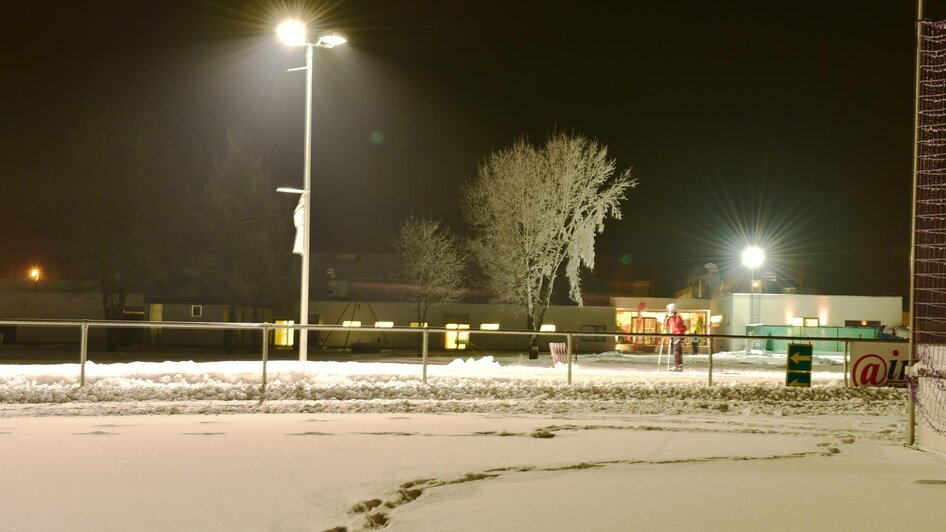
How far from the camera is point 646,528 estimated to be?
5.18m

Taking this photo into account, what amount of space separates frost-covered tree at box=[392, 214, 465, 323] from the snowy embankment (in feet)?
86.7

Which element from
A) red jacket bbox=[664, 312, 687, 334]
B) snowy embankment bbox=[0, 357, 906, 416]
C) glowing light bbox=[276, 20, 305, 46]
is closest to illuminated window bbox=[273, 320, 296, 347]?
red jacket bbox=[664, 312, 687, 334]

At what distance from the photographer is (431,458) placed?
7.68 m

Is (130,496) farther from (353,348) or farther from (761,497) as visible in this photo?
(353,348)

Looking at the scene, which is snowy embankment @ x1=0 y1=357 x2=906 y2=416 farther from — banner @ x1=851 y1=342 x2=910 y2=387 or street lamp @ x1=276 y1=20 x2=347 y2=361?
street lamp @ x1=276 y1=20 x2=347 y2=361

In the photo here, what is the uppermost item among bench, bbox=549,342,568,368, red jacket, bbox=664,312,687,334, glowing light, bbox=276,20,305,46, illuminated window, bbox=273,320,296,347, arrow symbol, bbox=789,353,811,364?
glowing light, bbox=276,20,305,46

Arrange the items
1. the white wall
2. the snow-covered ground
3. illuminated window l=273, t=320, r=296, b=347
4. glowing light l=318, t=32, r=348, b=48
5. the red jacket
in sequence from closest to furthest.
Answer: the snow-covered ground → glowing light l=318, t=32, r=348, b=48 → the red jacket → illuminated window l=273, t=320, r=296, b=347 → the white wall

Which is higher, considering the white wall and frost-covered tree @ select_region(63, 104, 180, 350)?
frost-covered tree @ select_region(63, 104, 180, 350)

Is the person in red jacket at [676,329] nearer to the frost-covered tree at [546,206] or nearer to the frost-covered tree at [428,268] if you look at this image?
the frost-covered tree at [546,206]

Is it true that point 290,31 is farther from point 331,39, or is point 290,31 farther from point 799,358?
point 799,358

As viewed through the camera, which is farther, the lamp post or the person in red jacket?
the lamp post

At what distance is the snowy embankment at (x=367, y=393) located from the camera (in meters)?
12.6

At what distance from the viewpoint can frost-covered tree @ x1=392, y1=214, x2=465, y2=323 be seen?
44.1 metres

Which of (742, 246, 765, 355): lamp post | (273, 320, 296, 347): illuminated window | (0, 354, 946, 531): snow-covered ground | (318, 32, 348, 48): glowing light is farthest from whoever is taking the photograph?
(273, 320, 296, 347): illuminated window
